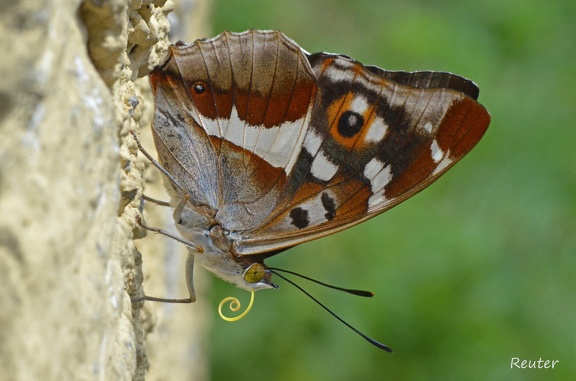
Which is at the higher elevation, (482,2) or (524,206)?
(482,2)

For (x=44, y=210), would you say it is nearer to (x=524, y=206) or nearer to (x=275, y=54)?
Answer: (x=275, y=54)

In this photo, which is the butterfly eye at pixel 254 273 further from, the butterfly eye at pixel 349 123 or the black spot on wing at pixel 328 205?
the butterfly eye at pixel 349 123

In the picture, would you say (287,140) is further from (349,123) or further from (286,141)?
(349,123)

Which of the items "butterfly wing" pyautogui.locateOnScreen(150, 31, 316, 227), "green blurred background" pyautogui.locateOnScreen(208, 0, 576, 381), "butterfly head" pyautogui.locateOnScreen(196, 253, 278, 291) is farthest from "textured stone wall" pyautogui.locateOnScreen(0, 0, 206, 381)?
"green blurred background" pyautogui.locateOnScreen(208, 0, 576, 381)

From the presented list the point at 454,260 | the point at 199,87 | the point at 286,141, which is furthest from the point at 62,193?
the point at 454,260

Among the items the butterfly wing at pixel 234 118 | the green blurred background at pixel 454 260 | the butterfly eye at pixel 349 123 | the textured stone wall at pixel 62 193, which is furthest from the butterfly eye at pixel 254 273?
the green blurred background at pixel 454 260

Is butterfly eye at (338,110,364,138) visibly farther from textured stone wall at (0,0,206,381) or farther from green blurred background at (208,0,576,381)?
green blurred background at (208,0,576,381)

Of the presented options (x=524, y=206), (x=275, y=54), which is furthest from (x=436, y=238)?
(x=275, y=54)
